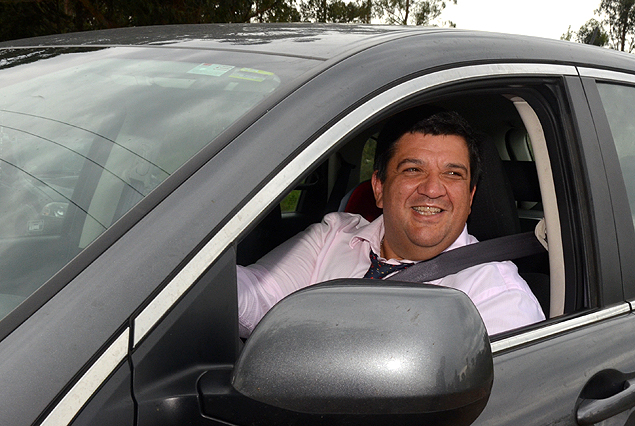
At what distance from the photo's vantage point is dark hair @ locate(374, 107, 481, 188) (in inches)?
82.5

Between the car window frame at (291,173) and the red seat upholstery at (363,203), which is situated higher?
the car window frame at (291,173)

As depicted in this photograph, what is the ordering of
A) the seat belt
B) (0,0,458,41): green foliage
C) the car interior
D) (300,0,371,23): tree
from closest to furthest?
1. the car interior
2. the seat belt
3. (0,0,458,41): green foliage
4. (300,0,371,23): tree

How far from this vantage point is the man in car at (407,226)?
6.56ft

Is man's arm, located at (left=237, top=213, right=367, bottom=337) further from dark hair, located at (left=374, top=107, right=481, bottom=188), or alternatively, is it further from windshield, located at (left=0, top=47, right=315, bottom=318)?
windshield, located at (left=0, top=47, right=315, bottom=318)

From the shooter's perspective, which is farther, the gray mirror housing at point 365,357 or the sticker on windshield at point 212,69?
the sticker on windshield at point 212,69

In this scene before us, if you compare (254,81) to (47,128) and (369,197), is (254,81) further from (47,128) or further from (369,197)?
(369,197)

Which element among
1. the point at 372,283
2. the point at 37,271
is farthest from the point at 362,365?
the point at 37,271

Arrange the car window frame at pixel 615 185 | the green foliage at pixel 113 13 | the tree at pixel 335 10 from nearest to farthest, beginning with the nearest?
the car window frame at pixel 615 185 → the green foliage at pixel 113 13 → the tree at pixel 335 10

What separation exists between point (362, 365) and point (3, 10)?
16771 mm

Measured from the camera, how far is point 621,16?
43.7m

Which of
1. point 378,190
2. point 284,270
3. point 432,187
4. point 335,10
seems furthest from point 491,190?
point 335,10

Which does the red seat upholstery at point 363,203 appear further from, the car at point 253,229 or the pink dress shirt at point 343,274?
the car at point 253,229

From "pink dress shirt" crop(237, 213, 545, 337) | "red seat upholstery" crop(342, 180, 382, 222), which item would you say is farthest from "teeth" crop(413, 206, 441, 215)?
"red seat upholstery" crop(342, 180, 382, 222)

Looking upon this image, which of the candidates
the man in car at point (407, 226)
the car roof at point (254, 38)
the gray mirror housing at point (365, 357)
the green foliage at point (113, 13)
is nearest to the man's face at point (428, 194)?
the man in car at point (407, 226)
